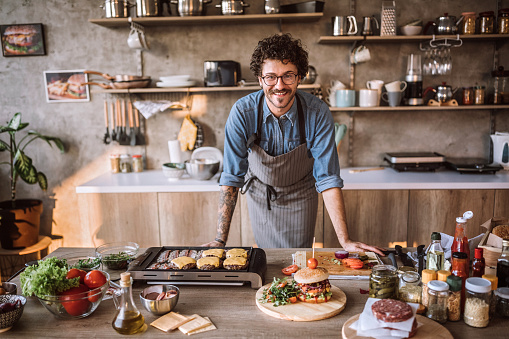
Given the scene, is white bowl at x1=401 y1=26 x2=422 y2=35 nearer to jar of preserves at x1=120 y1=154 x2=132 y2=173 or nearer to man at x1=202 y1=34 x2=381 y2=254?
man at x1=202 y1=34 x2=381 y2=254

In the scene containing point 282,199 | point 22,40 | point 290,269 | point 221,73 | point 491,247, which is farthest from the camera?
point 22,40

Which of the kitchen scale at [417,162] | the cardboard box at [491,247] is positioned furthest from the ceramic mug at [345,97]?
the cardboard box at [491,247]

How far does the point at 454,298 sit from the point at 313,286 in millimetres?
436

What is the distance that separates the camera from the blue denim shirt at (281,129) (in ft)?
7.11

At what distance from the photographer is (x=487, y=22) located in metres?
3.40

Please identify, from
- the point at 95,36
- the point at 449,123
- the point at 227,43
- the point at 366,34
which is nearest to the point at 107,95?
the point at 95,36

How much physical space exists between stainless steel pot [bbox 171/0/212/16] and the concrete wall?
0.27 meters

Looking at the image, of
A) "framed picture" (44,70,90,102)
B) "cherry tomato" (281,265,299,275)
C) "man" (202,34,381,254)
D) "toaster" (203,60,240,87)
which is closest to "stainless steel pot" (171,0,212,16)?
"toaster" (203,60,240,87)

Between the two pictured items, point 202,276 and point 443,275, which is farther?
point 202,276

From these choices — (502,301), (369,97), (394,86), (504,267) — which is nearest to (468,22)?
(394,86)

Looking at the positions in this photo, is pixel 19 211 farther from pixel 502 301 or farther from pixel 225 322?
pixel 502 301

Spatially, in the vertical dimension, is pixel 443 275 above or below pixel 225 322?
above

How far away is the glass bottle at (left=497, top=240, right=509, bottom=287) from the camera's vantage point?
1400 millimetres

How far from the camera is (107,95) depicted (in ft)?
12.5
